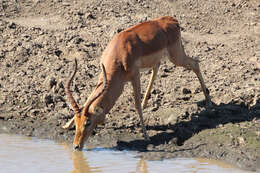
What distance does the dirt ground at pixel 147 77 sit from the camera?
9.62 meters

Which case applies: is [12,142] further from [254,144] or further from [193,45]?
[193,45]

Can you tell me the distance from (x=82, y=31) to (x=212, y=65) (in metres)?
3.65

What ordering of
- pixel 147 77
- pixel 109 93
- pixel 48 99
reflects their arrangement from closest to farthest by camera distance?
pixel 109 93 → pixel 48 99 → pixel 147 77

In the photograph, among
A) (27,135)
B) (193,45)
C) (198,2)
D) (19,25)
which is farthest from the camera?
(198,2)

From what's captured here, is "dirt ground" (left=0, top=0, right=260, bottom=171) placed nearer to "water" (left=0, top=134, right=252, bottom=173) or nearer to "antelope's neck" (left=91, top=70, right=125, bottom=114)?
"water" (left=0, top=134, right=252, bottom=173)

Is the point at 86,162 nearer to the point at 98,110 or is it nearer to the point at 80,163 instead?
the point at 80,163

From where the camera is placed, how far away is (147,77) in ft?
40.4

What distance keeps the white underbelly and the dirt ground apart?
0.98 metres

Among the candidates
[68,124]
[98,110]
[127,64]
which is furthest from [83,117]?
[68,124]

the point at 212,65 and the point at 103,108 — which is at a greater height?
the point at 212,65

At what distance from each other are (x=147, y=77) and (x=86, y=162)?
150 inches

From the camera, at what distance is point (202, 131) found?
31.9 ft

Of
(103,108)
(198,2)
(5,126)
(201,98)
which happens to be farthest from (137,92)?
(198,2)

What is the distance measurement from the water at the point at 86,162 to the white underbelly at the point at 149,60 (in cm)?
160
